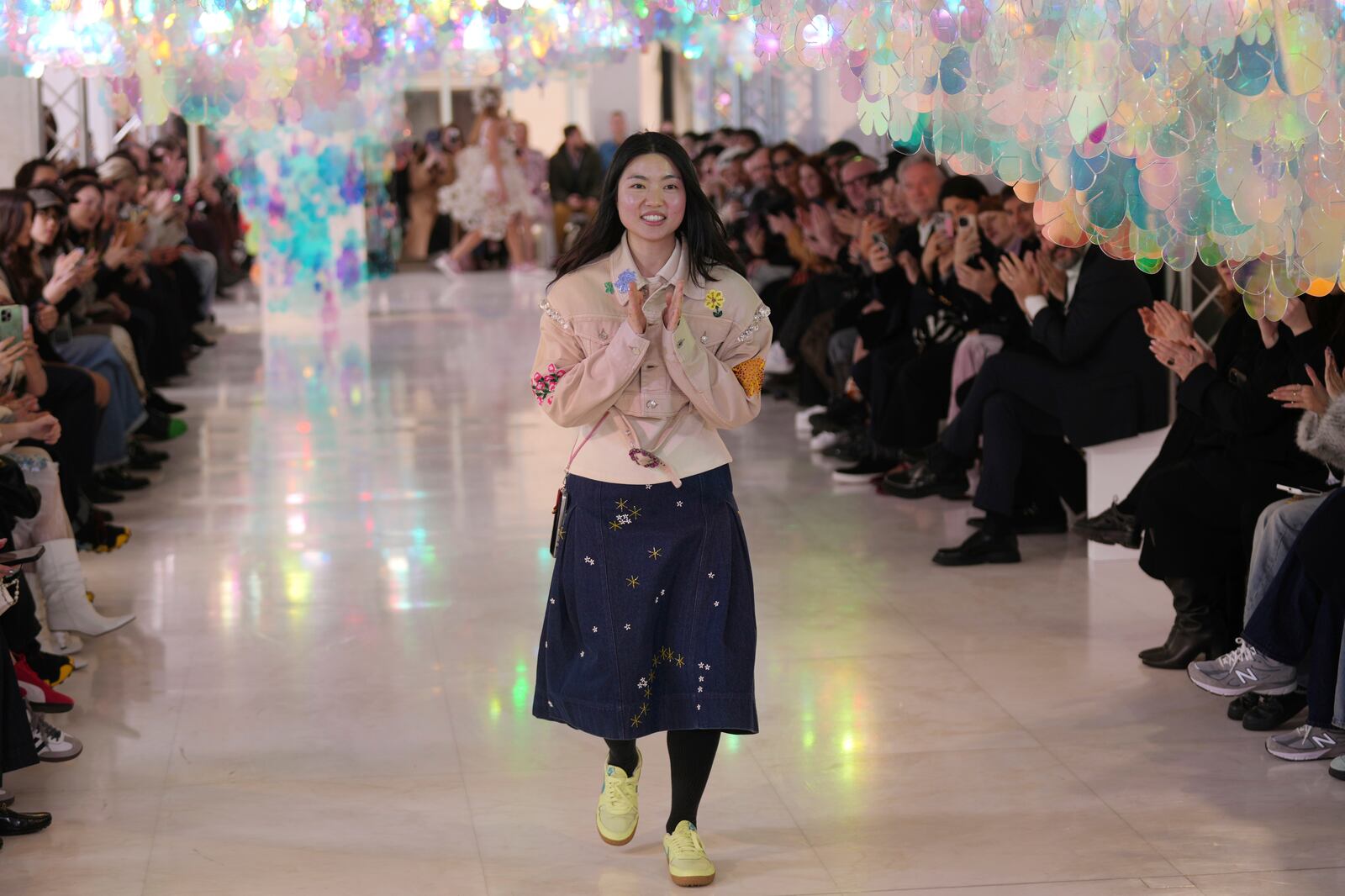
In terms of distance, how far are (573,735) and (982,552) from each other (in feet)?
6.64

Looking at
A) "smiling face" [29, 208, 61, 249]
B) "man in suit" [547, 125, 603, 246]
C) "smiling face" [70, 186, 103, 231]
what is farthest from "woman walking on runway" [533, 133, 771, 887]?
"man in suit" [547, 125, 603, 246]

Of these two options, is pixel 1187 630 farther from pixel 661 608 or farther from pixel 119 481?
pixel 119 481

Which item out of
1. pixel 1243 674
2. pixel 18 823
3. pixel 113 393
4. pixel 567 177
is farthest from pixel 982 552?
pixel 567 177

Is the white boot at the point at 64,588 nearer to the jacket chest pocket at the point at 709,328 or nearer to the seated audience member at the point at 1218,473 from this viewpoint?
the jacket chest pocket at the point at 709,328

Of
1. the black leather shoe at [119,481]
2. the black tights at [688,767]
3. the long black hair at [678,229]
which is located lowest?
the black leather shoe at [119,481]

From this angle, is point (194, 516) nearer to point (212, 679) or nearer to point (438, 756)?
point (212, 679)

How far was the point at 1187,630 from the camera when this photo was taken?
14.2 ft

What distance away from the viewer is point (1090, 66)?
317 centimetres

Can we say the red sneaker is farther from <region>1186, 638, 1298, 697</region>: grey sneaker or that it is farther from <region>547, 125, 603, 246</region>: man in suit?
<region>547, 125, 603, 246</region>: man in suit

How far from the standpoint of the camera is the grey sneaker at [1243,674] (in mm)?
3830

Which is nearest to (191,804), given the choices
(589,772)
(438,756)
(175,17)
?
(438,756)

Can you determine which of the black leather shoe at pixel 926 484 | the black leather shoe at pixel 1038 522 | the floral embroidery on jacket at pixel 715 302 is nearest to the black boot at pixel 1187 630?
the black leather shoe at pixel 1038 522

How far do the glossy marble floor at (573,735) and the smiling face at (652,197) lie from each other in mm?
1137

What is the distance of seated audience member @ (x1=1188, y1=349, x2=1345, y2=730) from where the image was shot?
367 cm
